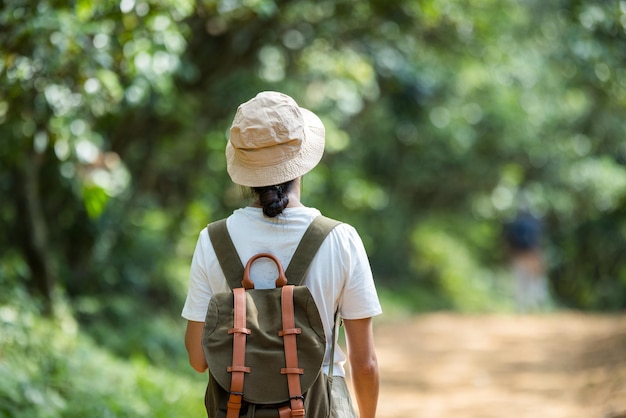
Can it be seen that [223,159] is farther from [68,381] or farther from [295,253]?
[295,253]

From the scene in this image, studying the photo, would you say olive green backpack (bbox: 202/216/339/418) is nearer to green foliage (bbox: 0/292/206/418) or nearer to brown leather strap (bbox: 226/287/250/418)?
brown leather strap (bbox: 226/287/250/418)

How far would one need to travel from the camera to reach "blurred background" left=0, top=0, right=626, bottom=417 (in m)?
5.93

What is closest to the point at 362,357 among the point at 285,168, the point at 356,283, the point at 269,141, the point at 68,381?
the point at 356,283

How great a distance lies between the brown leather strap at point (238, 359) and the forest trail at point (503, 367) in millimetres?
4791

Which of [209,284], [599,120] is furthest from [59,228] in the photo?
[599,120]

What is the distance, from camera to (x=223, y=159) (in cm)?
1190

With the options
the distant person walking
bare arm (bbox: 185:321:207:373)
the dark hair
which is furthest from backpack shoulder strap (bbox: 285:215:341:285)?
the distant person walking

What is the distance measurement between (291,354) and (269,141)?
28.2 inches

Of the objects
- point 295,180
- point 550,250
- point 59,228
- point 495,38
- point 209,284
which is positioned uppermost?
point 495,38

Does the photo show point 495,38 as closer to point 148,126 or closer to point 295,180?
point 148,126

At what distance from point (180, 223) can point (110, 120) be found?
632 cm

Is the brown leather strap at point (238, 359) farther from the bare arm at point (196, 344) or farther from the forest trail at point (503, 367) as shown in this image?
the forest trail at point (503, 367)

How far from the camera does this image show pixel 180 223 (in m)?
12.5

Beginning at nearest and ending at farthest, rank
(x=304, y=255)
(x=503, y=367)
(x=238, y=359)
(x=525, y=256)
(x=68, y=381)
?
(x=238, y=359), (x=304, y=255), (x=68, y=381), (x=503, y=367), (x=525, y=256)
